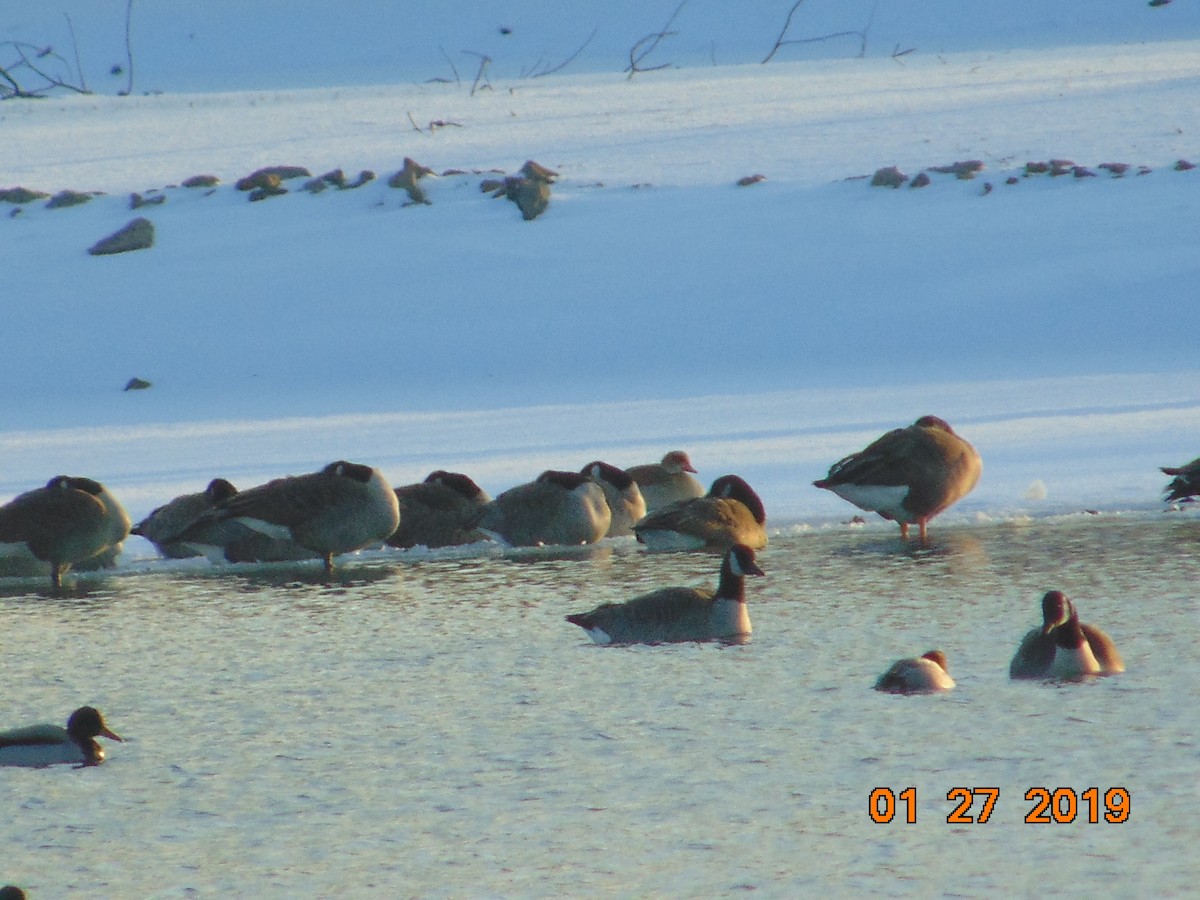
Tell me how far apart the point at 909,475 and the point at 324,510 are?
330 centimetres

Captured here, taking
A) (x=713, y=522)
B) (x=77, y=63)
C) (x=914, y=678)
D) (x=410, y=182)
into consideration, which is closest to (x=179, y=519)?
(x=713, y=522)

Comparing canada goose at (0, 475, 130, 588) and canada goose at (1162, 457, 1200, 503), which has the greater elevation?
canada goose at (1162, 457, 1200, 503)

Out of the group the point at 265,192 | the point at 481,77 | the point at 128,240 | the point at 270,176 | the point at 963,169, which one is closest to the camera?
the point at 128,240

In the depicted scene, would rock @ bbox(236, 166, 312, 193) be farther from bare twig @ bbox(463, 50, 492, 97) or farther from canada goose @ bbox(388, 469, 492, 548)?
canada goose @ bbox(388, 469, 492, 548)

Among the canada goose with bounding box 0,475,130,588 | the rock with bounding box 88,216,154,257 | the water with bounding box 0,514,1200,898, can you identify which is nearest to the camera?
the water with bounding box 0,514,1200,898

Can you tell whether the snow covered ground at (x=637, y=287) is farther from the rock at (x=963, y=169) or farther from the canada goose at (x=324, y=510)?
the canada goose at (x=324, y=510)

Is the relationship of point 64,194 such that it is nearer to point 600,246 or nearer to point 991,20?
point 600,246

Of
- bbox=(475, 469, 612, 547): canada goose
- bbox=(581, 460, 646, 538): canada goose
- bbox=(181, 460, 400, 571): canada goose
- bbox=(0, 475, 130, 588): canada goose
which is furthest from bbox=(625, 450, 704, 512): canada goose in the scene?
bbox=(0, 475, 130, 588): canada goose

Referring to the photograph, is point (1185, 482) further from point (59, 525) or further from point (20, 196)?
point (20, 196)

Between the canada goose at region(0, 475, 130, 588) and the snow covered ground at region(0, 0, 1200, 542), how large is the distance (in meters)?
1.32

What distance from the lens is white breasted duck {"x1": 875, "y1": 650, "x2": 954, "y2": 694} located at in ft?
22.5

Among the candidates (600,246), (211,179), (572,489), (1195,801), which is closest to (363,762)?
(1195,801)

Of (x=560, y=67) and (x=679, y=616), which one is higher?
(x=560, y=67)

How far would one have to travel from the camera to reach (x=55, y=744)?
20.8 feet
